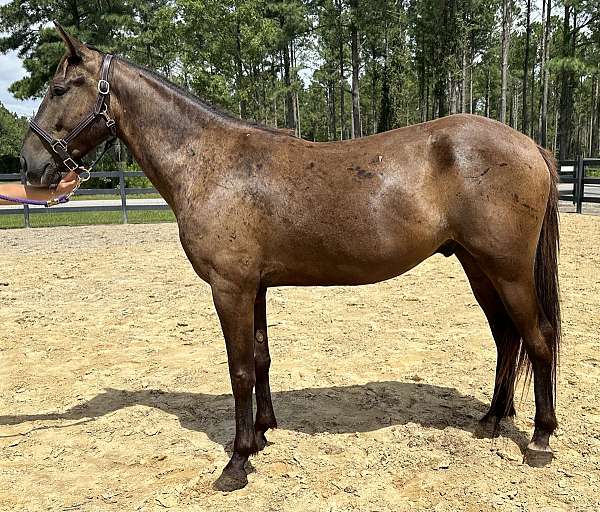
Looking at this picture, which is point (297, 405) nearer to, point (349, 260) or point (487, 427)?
point (487, 427)

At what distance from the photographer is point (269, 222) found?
2797 millimetres

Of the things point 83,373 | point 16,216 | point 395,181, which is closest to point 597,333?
point 395,181

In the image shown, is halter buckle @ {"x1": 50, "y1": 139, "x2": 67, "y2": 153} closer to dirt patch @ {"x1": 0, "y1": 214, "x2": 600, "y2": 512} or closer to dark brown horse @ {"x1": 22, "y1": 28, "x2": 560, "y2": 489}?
dark brown horse @ {"x1": 22, "y1": 28, "x2": 560, "y2": 489}

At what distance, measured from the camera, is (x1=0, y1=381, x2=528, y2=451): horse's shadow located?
11.3ft

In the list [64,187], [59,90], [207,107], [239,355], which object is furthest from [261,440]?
[59,90]

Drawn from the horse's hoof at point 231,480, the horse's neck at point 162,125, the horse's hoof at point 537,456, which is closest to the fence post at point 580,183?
the horse's hoof at point 537,456

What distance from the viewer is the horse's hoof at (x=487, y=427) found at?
3244mm

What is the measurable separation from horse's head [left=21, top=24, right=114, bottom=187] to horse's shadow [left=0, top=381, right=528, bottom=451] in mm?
Answer: 1847

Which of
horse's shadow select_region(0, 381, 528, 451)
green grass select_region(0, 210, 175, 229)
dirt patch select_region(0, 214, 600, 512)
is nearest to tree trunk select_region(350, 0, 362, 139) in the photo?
green grass select_region(0, 210, 175, 229)

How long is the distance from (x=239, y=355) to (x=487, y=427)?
5.69 ft

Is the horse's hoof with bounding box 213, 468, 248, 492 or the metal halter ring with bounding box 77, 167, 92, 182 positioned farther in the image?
the metal halter ring with bounding box 77, 167, 92, 182

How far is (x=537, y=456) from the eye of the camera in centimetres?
293

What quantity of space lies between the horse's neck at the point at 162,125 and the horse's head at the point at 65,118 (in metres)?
0.13

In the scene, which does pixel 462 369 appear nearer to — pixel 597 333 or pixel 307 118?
pixel 597 333
